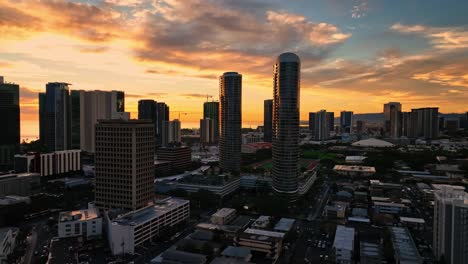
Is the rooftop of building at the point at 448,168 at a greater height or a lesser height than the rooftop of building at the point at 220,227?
greater

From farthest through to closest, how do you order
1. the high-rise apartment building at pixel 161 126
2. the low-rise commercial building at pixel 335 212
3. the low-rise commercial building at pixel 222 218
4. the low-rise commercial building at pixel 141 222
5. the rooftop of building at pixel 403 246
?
the high-rise apartment building at pixel 161 126
the low-rise commercial building at pixel 335 212
the low-rise commercial building at pixel 222 218
the low-rise commercial building at pixel 141 222
the rooftop of building at pixel 403 246

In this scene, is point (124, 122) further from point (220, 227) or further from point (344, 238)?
point (344, 238)

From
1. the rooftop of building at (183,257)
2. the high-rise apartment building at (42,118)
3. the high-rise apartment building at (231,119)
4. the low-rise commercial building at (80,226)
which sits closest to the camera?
the rooftop of building at (183,257)

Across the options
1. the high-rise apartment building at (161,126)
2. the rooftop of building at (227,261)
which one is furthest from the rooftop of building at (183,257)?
the high-rise apartment building at (161,126)

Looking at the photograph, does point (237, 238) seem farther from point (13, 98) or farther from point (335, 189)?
point (13, 98)

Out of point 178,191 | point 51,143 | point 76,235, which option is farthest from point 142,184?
point 51,143

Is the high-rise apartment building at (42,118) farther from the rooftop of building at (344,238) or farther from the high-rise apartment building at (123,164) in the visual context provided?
the rooftop of building at (344,238)

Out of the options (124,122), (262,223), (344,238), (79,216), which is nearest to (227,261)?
(262,223)
